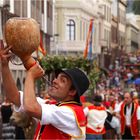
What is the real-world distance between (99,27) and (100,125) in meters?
62.0

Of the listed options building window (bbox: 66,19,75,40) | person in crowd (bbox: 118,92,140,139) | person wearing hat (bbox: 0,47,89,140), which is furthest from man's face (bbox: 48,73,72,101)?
building window (bbox: 66,19,75,40)

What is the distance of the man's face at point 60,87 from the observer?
5.50m

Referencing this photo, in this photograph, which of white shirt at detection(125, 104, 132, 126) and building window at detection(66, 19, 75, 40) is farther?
building window at detection(66, 19, 75, 40)

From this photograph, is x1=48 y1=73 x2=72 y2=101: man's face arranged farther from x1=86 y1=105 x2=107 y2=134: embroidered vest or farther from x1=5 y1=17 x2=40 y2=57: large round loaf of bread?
x1=86 y1=105 x2=107 y2=134: embroidered vest

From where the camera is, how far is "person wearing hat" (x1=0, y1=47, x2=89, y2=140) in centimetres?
521

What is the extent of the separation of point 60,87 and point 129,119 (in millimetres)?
8767

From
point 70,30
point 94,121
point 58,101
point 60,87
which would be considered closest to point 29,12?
point 94,121

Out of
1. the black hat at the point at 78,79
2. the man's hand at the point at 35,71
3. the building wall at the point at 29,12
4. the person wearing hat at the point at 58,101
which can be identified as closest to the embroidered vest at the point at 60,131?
the person wearing hat at the point at 58,101

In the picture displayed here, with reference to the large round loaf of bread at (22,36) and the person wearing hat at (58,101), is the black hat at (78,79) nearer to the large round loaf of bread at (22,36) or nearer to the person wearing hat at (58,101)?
the person wearing hat at (58,101)

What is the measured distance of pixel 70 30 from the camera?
60.3 meters

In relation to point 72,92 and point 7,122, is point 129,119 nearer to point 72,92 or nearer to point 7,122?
point 7,122

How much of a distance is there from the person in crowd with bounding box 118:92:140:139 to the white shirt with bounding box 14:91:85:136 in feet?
26.5

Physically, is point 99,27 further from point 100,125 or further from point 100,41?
point 100,125

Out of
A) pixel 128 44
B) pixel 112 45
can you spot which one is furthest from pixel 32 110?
pixel 128 44
